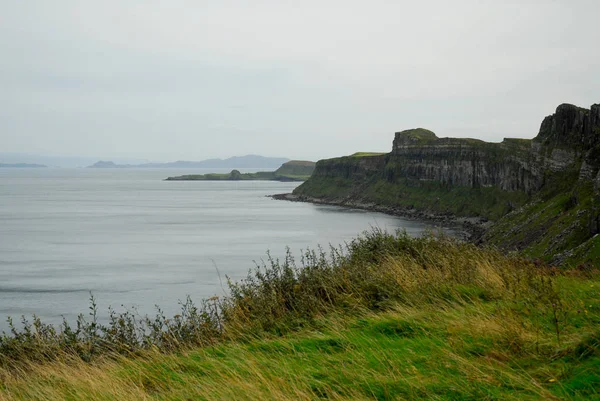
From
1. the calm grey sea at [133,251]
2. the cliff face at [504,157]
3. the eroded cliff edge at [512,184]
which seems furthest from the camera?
the cliff face at [504,157]

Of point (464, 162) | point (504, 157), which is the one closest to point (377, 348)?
point (504, 157)

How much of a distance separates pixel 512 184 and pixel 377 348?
120206 mm

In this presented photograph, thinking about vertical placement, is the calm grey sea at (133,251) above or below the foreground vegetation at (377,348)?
below

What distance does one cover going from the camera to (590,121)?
8294 centimetres

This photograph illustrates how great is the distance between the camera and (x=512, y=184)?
11962 cm

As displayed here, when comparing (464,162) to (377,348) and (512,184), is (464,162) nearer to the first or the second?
(512,184)

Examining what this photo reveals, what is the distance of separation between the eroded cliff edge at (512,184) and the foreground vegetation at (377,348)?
2881cm

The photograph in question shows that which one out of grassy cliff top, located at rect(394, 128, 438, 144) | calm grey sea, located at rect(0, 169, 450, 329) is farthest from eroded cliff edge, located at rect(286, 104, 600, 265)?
calm grey sea, located at rect(0, 169, 450, 329)

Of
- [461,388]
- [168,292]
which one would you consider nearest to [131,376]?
[461,388]

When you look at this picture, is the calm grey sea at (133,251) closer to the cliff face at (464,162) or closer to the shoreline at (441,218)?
the shoreline at (441,218)

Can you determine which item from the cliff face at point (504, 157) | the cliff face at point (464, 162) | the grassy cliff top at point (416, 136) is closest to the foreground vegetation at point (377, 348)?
the cliff face at point (504, 157)

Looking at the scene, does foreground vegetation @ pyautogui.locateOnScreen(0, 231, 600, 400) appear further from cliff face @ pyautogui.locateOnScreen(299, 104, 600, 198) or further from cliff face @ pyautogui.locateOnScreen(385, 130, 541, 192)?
cliff face @ pyautogui.locateOnScreen(385, 130, 541, 192)

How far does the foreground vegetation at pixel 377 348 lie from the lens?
21.7 feet

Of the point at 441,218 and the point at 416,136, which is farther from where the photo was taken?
the point at 416,136
